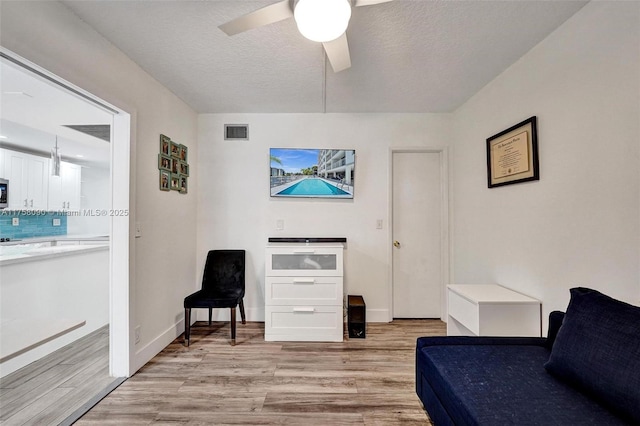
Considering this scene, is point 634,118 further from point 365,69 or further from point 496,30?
point 365,69

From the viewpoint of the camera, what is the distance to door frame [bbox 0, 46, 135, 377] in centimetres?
206

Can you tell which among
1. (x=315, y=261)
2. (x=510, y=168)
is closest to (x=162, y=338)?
(x=315, y=261)

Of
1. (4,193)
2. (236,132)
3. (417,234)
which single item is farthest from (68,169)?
(417,234)

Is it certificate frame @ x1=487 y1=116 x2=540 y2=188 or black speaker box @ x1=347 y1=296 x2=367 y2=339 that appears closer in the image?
certificate frame @ x1=487 y1=116 x2=540 y2=188

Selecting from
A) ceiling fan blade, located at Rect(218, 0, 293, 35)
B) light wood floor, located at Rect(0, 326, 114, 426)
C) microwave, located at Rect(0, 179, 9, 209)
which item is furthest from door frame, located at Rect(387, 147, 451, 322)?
microwave, located at Rect(0, 179, 9, 209)

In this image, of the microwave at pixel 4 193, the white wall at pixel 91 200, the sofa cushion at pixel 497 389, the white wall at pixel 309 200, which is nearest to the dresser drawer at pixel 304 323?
the white wall at pixel 309 200

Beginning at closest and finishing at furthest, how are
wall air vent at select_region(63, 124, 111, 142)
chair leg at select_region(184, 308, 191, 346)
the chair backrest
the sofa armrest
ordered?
the sofa armrest → chair leg at select_region(184, 308, 191, 346) → the chair backrest → wall air vent at select_region(63, 124, 111, 142)

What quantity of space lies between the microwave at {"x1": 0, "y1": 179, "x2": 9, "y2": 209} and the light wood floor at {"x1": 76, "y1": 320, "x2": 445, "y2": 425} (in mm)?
3597

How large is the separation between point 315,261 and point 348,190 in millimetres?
962

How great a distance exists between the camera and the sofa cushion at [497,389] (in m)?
1.02

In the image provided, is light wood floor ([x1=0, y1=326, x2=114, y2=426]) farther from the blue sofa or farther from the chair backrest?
the blue sofa

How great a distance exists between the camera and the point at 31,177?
4152mm

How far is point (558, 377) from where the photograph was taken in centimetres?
125

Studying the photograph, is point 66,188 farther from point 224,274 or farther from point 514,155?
point 514,155
